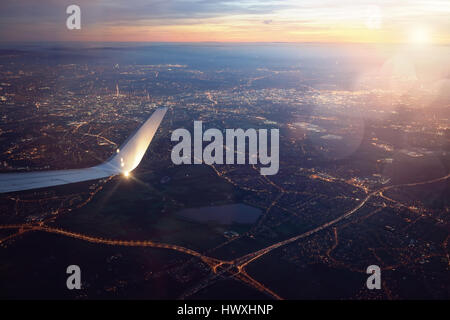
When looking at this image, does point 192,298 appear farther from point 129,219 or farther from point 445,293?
point 445,293

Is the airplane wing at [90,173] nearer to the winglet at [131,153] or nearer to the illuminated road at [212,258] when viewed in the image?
the winglet at [131,153]

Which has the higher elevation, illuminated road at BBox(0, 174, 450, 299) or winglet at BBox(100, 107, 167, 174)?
winglet at BBox(100, 107, 167, 174)

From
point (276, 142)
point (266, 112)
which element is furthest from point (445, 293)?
point (266, 112)

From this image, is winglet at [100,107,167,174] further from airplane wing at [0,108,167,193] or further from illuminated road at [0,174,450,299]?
illuminated road at [0,174,450,299]

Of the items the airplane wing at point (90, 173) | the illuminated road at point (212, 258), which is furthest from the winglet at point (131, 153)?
the illuminated road at point (212, 258)

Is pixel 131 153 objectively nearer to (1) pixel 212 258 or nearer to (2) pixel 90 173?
(2) pixel 90 173

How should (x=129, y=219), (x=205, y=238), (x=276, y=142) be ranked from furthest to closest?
1. (x=276, y=142)
2. (x=129, y=219)
3. (x=205, y=238)

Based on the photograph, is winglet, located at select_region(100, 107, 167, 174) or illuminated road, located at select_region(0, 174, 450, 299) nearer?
winglet, located at select_region(100, 107, 167, 174)

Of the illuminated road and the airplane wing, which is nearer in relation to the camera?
the airplane wing

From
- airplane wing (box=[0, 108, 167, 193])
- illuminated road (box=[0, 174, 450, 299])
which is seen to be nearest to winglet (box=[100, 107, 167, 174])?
airplane wing (box=[0, 108, 167, 193])
